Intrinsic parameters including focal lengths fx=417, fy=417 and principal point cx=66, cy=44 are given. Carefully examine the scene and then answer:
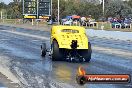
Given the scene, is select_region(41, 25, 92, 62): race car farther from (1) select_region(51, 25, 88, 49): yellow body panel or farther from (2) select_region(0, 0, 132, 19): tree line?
(2) select_region(0, 0, 132, 19): tree line

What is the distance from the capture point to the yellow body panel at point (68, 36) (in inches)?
648

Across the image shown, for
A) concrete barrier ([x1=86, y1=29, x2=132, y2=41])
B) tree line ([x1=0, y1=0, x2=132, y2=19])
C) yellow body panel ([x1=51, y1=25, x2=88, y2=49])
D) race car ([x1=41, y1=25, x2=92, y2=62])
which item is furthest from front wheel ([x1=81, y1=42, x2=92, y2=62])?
tree line ([x1=0, y1=0, x2=132, y2=19])

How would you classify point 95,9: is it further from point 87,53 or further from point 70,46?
point 70,46

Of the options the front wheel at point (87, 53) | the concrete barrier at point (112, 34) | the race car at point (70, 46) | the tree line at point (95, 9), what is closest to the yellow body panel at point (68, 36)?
the race car at point (70, 46)

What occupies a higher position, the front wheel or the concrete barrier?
the front wheel

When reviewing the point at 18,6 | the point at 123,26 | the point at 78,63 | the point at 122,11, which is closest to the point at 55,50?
the point at 78,63

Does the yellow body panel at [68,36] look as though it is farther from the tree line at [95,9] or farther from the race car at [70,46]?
the tree line at [95,9]

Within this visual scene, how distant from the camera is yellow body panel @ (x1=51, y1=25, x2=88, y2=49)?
16.5 metres

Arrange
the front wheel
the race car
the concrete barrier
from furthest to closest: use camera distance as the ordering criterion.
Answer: the concrete barrier → the front wheel → the race car

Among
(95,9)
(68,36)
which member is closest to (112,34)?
(68,36)

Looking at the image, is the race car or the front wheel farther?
the front wheel

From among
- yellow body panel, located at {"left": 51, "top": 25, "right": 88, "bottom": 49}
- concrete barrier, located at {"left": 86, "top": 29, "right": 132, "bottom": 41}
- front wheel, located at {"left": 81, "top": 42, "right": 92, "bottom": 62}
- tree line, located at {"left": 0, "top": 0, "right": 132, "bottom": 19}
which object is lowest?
concrete barrier, located at {"left": 86, "top": 29, "right": 132, "bottom": 41}

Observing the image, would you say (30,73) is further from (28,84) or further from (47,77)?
(28,84)

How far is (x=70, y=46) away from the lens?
1630cm
